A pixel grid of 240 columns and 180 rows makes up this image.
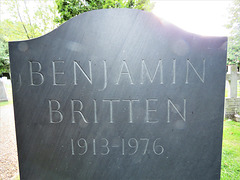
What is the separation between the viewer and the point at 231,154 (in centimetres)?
276

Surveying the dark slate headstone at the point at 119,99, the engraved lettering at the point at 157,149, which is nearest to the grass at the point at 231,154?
the dark slate headstone at the point at 119,99

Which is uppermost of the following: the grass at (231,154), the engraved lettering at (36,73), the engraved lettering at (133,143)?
the engraved lettering at (36,73)

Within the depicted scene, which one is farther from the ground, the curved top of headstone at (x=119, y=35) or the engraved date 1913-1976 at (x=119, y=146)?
the curved top of headstone at (x=119, y=35)

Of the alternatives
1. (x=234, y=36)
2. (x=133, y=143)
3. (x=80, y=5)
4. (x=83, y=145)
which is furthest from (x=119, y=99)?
(x=234, y=36)

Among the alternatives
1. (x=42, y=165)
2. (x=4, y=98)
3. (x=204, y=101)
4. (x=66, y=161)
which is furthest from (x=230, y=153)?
(x=4, y=98)

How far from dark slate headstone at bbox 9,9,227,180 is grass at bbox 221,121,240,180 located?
95 centimetres

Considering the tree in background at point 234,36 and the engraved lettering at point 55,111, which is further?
the tree in background at point 234,36

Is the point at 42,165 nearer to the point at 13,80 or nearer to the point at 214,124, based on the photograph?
the point at 13,80

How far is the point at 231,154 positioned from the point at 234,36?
9560 mm

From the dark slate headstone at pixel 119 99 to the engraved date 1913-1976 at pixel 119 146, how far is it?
0.01 meters

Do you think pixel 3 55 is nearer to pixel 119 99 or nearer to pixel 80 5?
pixel 80 5

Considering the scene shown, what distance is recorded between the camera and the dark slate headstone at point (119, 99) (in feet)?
4.87

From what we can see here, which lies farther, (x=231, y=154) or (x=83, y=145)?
(x=231, y=154)

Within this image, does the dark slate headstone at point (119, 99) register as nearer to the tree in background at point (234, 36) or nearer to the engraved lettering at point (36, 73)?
the engraved lettering at point (36, 73)
